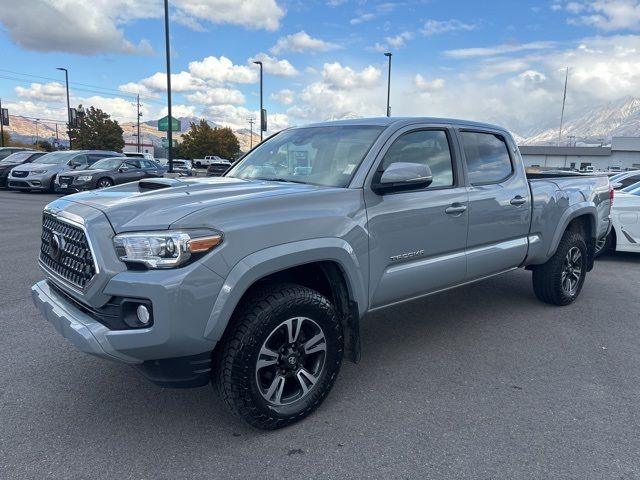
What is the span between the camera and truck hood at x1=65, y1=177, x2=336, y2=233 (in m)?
2.64

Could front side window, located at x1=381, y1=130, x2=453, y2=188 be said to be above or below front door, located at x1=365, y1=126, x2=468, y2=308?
above

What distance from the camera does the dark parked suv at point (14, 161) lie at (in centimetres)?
2008

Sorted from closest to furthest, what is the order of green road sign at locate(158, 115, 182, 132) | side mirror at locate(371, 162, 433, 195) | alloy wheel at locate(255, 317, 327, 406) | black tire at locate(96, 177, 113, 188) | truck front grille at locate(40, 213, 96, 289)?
truck front grille at locate(40, 213, 96, 289) < alloy wheel at locate(255, 317, 327, 406) < side mirror at locate(371, 162, 433, 195) < black tire at locate(96, 177, 113, 188) < green road sign at locate(158, 115, 182, 132)

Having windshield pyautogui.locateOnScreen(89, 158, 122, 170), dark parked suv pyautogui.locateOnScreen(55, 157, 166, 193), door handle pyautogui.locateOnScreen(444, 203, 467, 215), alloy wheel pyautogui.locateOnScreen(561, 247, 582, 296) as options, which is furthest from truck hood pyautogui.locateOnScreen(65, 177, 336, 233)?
windshield pyautogui.locateOnScreen(89, 158, 122, 170)

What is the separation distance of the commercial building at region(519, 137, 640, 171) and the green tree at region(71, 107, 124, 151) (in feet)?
180

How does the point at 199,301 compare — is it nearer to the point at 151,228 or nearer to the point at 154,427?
the point at 151,228

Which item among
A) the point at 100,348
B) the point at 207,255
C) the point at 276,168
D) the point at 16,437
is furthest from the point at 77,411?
the point at 276,168

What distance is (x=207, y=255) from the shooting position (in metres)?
2.58

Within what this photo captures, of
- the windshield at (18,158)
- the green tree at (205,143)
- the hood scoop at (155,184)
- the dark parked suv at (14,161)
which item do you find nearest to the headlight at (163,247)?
the hood scoop at (155,184)

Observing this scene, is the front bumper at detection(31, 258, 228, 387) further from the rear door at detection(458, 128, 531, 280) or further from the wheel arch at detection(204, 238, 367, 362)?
the rear door at detection(458, 128, 531, 280)

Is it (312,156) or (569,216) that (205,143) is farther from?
(312,156)

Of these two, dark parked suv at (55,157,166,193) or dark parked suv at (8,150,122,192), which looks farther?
dark parked suv at (8,150,122,192)

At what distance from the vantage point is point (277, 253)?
2.80 m

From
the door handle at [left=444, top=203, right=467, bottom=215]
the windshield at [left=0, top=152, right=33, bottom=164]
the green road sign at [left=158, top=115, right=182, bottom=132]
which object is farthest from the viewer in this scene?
the green road sign at [left=158, top=115, right=182, bottom=132]
